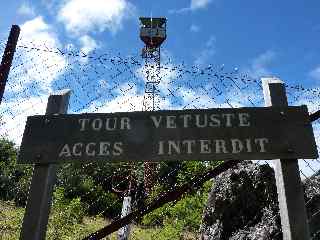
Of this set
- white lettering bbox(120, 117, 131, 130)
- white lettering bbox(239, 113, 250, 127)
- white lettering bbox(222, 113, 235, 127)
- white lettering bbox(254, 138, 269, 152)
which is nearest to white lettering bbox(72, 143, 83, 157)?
white lettering bbox(120, 117, 131, 130)

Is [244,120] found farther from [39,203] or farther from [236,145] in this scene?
[39,203]

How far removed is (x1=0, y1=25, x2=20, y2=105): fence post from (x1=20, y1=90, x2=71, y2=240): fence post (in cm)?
354

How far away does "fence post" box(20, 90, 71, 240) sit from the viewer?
137 inches

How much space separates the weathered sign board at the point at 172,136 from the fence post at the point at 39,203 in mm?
121

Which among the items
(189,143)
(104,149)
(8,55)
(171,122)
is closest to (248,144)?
(189,143)

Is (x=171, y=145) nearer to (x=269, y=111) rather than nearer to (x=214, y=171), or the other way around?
(x=214, y=171)

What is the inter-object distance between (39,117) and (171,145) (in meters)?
1.37

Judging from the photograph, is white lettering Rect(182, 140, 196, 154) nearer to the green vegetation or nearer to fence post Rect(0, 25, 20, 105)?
the green vegetation

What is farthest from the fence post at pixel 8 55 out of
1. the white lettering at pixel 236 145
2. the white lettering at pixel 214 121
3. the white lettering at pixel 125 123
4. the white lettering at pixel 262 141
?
the white lettering at pixel 262 141

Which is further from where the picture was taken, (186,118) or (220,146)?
(186,118)

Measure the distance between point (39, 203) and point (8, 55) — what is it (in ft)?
14.6

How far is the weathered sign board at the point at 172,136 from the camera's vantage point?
11.8 feet

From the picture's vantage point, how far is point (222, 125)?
12.3ft

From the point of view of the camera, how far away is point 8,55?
724 cm
